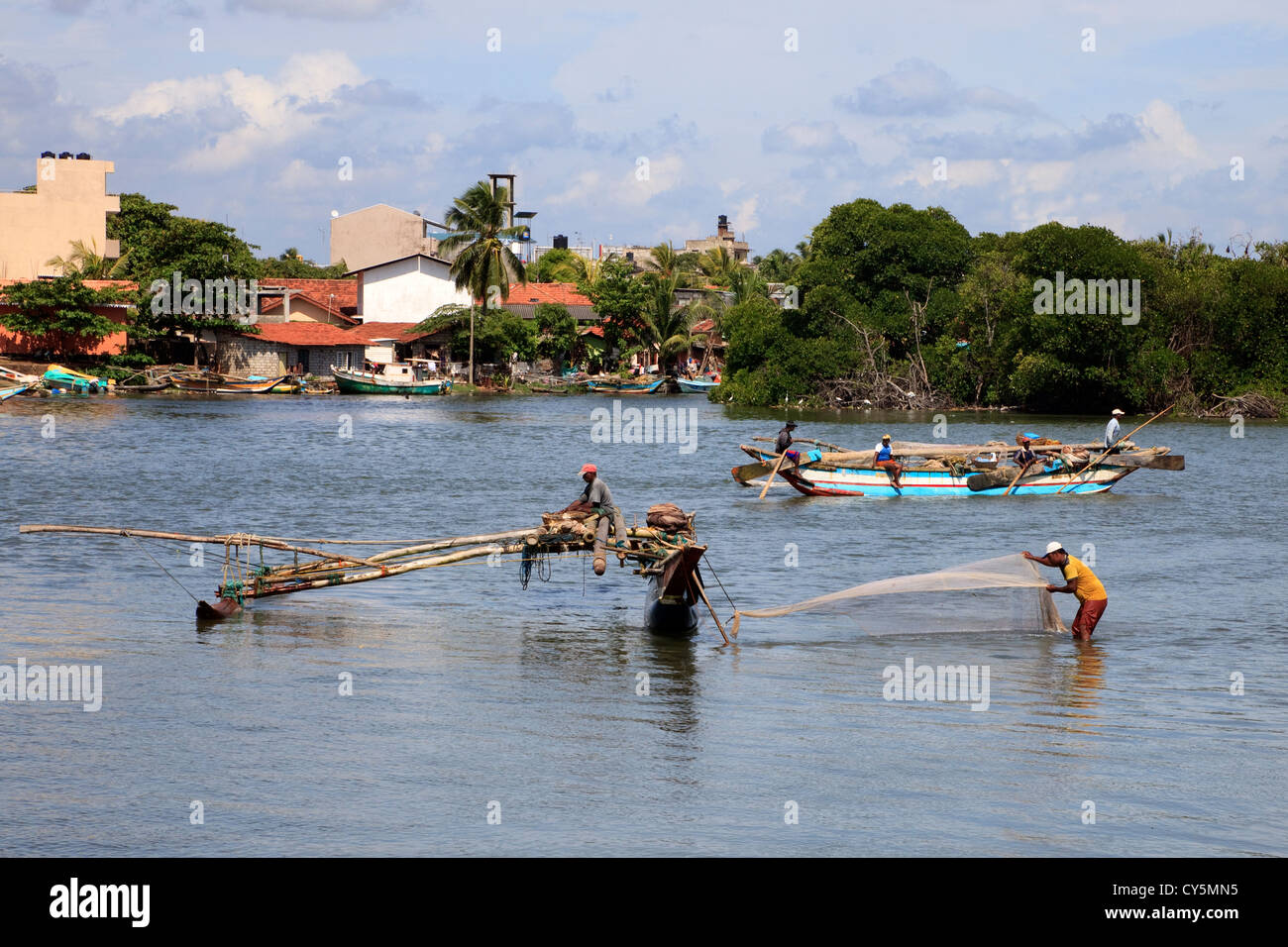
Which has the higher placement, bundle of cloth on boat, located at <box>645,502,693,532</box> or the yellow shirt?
bundle of cloth on boat, located at <box>645,502,693,532</box>

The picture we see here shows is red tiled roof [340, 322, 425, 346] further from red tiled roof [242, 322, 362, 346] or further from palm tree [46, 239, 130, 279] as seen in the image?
palm tree [46, 239, 130, 279]

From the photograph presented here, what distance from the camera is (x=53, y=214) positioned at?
66438 millimetres

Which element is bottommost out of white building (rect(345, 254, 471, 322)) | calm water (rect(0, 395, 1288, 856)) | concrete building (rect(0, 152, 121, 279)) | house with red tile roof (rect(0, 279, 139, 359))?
calm water (rect(0, 395, 1288, 856))

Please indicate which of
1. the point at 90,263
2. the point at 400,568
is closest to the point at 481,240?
the point at 90,263

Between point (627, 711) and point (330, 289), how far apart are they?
235 ft

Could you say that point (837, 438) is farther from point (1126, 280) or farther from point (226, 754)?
point (226, 754)

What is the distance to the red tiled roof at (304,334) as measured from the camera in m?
70.7

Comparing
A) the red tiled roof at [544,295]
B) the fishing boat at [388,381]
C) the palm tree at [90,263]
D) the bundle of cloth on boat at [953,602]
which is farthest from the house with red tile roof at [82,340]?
the bundle of cloth on boat at [953,602]

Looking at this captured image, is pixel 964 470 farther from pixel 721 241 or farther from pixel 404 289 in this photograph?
pixel 721 241

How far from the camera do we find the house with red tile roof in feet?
207

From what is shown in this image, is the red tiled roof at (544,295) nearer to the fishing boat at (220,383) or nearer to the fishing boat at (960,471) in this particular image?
the fishing boat at (220,383)

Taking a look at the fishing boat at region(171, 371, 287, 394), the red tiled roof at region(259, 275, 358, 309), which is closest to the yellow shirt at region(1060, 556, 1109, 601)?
the fishing boat at region(171, 371, 287, 394)

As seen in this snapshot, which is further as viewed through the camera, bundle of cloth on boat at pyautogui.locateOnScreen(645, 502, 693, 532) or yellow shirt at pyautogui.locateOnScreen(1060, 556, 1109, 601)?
bundle of cloth on boat at pyautogui.locateOnScreen(645, 502, 693, 532)

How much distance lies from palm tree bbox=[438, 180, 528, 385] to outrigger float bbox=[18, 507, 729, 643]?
54.5m
